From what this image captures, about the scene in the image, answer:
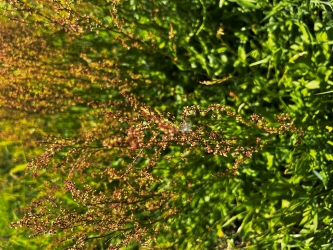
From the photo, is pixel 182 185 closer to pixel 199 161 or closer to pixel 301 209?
pixel 199 161

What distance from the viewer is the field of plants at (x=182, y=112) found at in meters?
2.94

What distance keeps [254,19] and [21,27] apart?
1.85 meters

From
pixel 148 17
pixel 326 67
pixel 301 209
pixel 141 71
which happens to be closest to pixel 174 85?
pixel 141 71

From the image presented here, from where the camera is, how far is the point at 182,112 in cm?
284

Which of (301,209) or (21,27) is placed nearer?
(301,209)

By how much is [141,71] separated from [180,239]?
145cm

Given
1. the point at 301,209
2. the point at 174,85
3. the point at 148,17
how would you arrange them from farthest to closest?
the point at 174,85, the point at 148,17, the point at 301,209

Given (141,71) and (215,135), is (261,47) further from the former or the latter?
(215,135)

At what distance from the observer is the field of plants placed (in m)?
2.94

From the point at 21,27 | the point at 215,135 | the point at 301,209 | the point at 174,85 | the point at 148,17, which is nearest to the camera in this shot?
the point at 215,135

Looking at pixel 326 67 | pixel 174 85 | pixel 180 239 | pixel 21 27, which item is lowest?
pixel 180 239

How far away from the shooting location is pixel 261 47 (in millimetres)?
3596

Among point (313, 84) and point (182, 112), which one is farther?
point (313, 84)

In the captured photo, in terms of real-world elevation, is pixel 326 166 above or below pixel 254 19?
below
